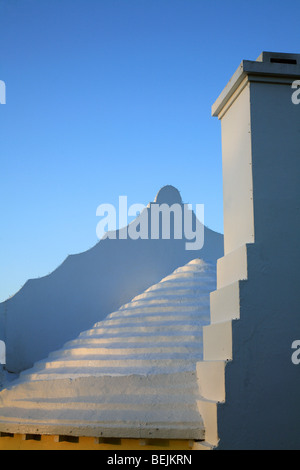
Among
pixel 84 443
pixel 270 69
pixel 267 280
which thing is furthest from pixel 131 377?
pixel 270 69

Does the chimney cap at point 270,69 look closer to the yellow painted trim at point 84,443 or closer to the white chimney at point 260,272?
the white chimney at point 260,272

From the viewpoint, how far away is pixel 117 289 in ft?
47.7

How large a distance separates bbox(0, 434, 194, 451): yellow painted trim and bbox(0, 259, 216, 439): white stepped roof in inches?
3.7

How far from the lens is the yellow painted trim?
6.77 m

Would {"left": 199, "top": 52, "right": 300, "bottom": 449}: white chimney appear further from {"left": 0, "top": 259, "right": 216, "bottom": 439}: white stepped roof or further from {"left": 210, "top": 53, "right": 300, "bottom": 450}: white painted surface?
{"left": 0, "top": 259, "right": 216, "bottom": 439}: white stepped roof

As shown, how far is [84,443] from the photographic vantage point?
7.30 metres

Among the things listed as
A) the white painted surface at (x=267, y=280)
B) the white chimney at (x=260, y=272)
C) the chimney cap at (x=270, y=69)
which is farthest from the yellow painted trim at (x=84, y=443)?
the chimney cap at (x=270, y=69)

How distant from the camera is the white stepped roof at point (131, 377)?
23.8ft

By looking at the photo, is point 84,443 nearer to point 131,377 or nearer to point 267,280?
point 131,377

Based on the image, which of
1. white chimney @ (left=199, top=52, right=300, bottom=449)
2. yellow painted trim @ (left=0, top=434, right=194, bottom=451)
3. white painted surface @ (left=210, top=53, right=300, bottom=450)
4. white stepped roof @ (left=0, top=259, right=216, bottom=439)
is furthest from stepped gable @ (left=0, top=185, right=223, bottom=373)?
white painted surface @ (left=210, top=53, right=300, bottom=450)

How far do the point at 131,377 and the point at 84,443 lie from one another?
4.38 feet

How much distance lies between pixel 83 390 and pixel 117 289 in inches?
239

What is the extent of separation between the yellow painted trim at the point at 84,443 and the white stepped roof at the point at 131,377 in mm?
93

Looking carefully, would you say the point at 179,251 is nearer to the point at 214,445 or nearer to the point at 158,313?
the point at 158,313
